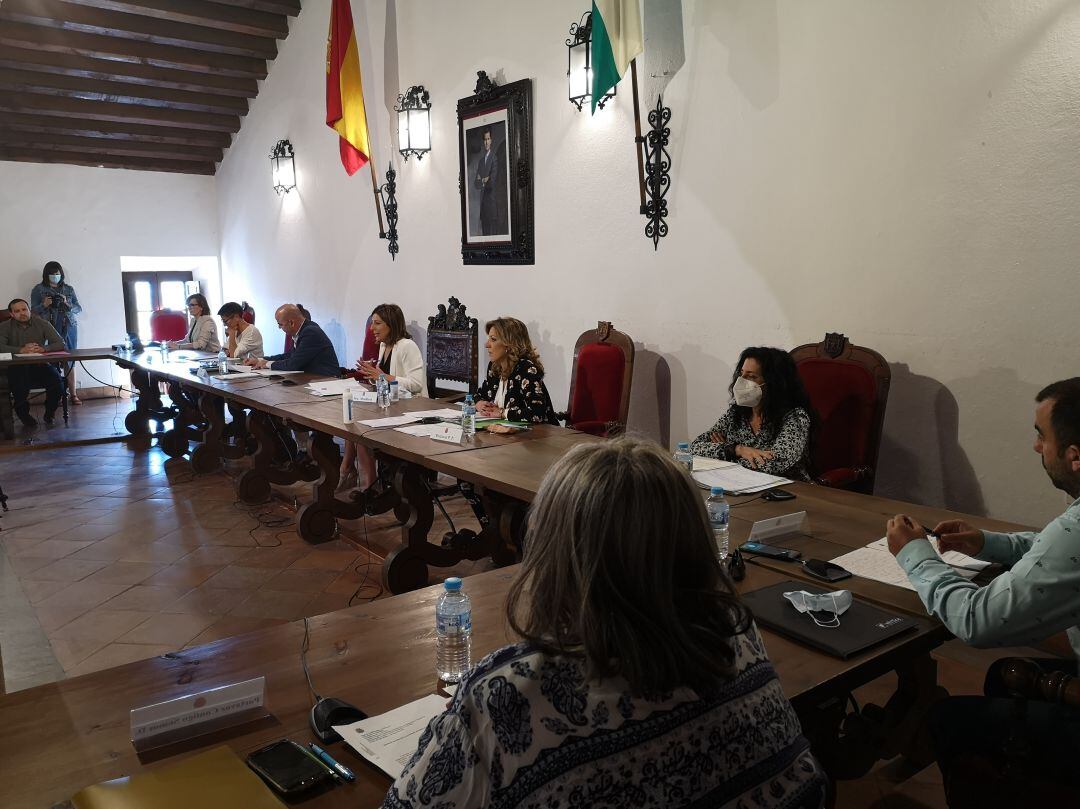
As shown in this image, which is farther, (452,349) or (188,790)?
(452,349)

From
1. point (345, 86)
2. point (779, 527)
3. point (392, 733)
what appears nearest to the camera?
point (392, 733)

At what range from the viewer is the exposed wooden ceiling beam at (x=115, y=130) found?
827 cm

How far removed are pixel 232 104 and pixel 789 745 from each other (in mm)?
9585

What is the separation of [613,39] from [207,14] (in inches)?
201

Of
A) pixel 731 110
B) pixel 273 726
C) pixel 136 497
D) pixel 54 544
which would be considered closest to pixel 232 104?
pixel 136 497

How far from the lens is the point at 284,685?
4.68ft

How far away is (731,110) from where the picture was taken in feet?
12.8

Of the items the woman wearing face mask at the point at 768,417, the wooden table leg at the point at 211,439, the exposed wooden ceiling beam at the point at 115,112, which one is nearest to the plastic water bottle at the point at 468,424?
the woman wearing face mask at the point at 768,417

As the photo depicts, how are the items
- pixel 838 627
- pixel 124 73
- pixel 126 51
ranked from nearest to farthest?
pixel 838 627 < pixel 126 51 < pixel 124 73

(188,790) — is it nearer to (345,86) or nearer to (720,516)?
(720,516)

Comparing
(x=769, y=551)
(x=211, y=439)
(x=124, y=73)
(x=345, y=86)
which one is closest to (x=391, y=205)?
(x=345, y=86)

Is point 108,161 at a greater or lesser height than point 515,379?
greater

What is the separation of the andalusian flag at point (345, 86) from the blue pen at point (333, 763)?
5.80 m

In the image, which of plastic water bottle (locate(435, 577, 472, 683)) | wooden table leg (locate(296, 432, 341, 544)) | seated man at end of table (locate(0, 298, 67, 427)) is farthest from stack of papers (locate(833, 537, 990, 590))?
seated man at end of table (locate(0, 298, 67, 427))
